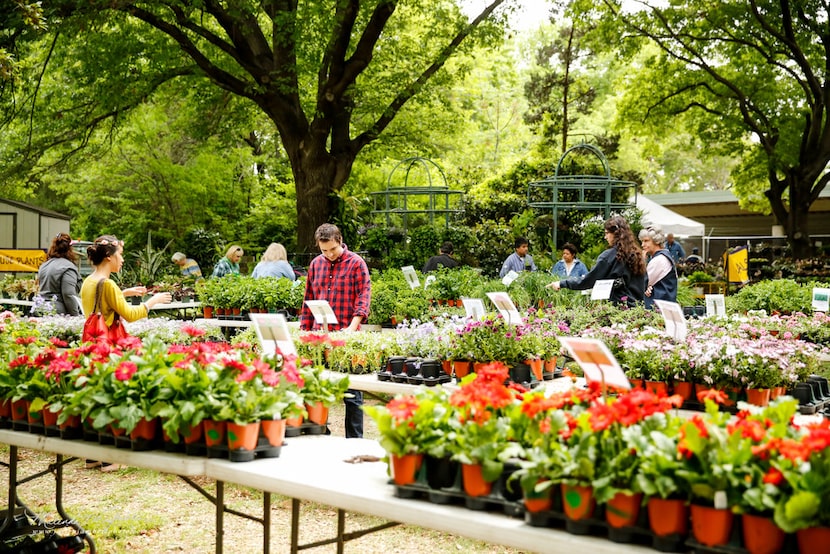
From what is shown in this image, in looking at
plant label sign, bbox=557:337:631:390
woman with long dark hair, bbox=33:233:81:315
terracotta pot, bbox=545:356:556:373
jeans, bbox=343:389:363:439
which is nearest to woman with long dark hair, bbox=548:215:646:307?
terracotta pot, bbox=545:356:556:373

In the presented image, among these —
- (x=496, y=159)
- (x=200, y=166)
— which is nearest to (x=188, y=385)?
(x=200, y=166)

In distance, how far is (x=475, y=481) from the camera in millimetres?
2393

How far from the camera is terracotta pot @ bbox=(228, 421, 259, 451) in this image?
9.53 feet

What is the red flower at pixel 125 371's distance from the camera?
3.08 metres

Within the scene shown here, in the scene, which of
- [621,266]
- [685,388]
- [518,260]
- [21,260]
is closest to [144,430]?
[685,388]

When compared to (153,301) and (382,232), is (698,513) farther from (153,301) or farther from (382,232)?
(382,232)

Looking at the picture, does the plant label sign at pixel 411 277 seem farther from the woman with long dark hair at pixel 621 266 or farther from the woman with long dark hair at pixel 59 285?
the woman with long dark hair at pixel 59 285

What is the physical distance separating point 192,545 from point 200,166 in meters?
16.8

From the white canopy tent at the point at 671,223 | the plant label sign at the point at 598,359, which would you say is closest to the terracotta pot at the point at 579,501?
the plant label sign at the point at 598,359

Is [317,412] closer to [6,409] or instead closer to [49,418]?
[49,418]

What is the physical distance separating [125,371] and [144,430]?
0.22 metres

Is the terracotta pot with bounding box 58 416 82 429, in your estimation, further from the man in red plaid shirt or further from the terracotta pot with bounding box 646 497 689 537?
the man in red plaid shirt

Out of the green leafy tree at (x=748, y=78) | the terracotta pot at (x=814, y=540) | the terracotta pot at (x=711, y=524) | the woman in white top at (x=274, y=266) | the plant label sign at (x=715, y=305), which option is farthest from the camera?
the green leafy tree at (x=748, y=78)

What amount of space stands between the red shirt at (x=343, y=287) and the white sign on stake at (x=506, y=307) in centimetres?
135
